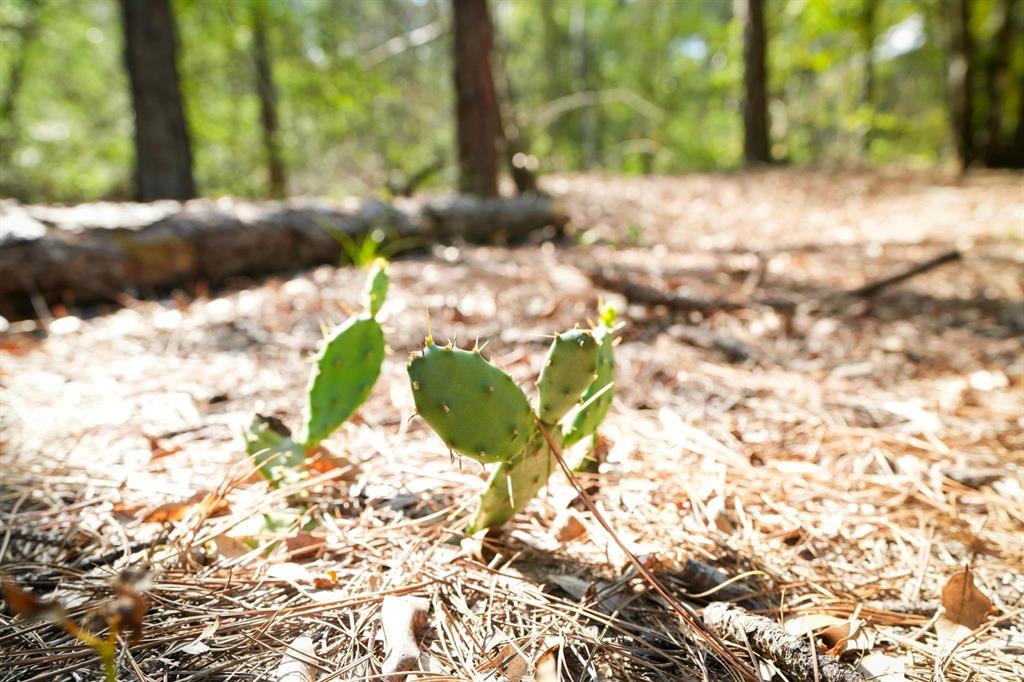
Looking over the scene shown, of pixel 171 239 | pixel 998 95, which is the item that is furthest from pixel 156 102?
pixel 998 95

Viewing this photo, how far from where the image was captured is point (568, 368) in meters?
0.92

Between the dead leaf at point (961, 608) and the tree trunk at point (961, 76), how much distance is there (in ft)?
25.1

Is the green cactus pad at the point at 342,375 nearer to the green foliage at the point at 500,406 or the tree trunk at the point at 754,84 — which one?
the green foliage at the point at 500,406

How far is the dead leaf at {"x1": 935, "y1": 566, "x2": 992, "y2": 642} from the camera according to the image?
94 cm

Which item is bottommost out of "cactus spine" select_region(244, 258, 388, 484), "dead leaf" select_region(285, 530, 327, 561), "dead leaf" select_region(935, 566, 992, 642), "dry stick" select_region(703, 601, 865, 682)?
"dead leaf" select_region(935, 566, 992, 642)

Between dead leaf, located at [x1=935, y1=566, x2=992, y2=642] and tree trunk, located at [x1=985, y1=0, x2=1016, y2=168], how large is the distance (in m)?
8.69

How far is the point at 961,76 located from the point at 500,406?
829 centimetres

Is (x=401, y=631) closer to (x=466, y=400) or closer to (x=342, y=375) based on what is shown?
(x=466, y=400)

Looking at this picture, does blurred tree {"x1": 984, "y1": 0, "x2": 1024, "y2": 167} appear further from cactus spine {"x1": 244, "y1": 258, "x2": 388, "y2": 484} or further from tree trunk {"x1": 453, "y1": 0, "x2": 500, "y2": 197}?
cactus spine {"x1": 244, "y1": 258, "x2": 388, "y2": 484}

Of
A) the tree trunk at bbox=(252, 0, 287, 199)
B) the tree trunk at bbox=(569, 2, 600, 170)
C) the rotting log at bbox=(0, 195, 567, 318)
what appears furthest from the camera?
the tree trunk at bbox=(569, 2, 600, 170)

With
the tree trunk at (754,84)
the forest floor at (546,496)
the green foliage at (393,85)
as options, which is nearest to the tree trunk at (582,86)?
the green foliage at (393,85)

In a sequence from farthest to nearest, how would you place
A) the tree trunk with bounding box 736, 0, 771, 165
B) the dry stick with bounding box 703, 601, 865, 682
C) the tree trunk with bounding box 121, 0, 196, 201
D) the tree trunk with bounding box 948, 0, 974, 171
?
the tree trunk with bounding box 736, 0, 771, 165 → the tree trunk with bounding box 948, 0, 974, 171 → the tree trunk with bounding box 121, 0, 196, 201 → the dry stick with bounding box 703, 601, 865, 682

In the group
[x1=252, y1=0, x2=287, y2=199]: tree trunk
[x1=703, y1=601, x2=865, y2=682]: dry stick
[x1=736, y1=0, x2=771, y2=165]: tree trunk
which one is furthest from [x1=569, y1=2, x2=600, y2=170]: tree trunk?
[x1=703, y1=601, x2=865, y2=682]: dry stick

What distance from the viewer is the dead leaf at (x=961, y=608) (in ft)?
3.09
